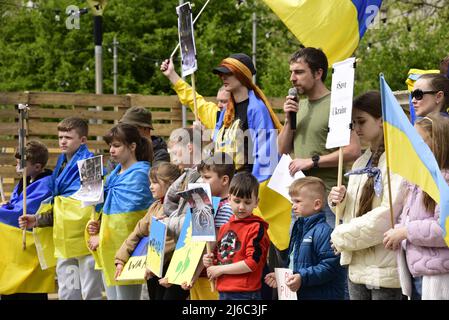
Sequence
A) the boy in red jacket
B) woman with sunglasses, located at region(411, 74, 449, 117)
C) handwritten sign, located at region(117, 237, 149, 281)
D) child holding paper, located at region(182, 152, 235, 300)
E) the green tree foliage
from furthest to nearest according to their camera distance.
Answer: the green tree foliage, handwritten sign, located at region(117, 237, 149, 281), child holding paper, located at region(182, 152, 235, 300), the boy in red jacket, woman with sunglasses, located at region(411, 74, 449, 117)

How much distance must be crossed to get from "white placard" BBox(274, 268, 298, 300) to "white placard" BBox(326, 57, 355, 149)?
871 millimetres

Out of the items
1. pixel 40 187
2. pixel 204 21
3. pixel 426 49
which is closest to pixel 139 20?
pixel 204 21

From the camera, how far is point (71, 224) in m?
9.84

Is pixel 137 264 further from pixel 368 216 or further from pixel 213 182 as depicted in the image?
pixel 368 216

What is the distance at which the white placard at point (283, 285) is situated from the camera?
727 cm

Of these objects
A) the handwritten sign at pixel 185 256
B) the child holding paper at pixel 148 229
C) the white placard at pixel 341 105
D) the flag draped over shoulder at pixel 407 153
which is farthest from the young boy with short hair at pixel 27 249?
the flag draped over shoulder at pixel 407 153

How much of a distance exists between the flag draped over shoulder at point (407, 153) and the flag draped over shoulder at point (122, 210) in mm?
3345

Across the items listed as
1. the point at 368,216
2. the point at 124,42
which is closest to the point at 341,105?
the point at 368,216

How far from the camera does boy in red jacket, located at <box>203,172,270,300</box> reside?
7543 mm

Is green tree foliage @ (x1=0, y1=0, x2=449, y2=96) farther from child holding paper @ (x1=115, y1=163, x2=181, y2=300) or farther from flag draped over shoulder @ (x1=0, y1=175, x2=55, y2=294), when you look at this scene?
child holding paper @ (x1=115, y1=163, x2=181, y2=300)

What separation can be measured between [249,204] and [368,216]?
1.09 meters

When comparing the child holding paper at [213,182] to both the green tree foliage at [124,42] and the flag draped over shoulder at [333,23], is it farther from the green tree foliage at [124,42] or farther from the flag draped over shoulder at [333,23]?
the green tree foliage at [124,42]

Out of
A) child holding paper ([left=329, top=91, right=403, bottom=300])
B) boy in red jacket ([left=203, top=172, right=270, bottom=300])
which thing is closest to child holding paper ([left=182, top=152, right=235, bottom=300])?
boy in red jacket ([left=203, top=172, right=270, bottom=300])
